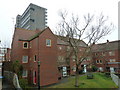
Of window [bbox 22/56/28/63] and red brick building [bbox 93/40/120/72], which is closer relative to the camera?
window [bbox 22/56/28/63]

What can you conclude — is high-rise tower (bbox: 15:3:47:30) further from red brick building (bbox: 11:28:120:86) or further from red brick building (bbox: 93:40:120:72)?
red brick building (bbox: 11:28:120:86)

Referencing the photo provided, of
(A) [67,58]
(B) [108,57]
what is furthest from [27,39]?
(B) [108,57]

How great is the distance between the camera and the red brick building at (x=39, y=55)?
18.6 m

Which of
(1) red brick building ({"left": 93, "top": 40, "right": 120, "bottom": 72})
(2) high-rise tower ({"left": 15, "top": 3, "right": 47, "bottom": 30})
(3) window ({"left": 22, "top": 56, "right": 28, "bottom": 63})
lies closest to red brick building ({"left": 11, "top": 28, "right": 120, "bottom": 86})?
(3) window ({"left": 22, "top": 56, "right": 28, "bottom": 63})

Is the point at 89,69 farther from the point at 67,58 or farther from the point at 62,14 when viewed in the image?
the point at 62,14

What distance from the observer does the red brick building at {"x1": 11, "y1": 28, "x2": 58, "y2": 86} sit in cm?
1856

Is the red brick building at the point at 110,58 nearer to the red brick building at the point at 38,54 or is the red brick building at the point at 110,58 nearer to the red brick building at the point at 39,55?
the red brick building at the point at 38,54

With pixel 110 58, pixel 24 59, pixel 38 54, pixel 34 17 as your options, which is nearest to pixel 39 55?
pixel 38 54

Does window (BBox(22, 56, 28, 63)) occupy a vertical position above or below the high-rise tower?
below

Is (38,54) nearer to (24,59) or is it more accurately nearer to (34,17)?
(24,59)

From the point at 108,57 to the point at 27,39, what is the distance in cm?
3232

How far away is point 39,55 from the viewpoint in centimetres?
1839

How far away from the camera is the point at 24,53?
2194 cm

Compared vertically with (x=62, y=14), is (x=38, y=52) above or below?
below
